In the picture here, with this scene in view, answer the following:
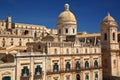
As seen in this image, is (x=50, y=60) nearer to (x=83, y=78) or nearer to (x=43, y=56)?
(x=43, y=56)

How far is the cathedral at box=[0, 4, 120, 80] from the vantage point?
35.4 meters

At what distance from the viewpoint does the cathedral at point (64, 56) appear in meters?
35.4

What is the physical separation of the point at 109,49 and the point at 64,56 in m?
15.5

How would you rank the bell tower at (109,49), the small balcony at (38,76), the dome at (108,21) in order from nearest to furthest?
the small balcony at (38,76), the bell tower at (109,49), the dome at (108,21)

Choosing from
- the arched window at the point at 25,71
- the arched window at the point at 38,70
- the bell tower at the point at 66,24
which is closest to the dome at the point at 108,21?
the bell tower at the point at 66,24

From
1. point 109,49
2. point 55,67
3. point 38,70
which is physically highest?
point 109,49

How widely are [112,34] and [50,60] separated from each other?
819 inches

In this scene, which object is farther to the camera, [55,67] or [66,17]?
[66,17]

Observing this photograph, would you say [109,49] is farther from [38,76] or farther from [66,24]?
[38,76]

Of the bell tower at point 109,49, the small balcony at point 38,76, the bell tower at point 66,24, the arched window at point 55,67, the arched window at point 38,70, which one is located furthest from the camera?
the bell tower at point 66,24

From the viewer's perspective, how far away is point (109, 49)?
5378 centimetres

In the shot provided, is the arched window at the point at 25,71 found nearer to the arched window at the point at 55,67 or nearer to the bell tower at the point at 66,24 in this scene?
the arched window at the point at 55,67

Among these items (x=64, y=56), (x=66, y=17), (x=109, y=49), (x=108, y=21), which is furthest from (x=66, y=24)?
(x=64, y=56)

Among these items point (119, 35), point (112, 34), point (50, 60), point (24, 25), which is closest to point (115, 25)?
point (112, 34)
